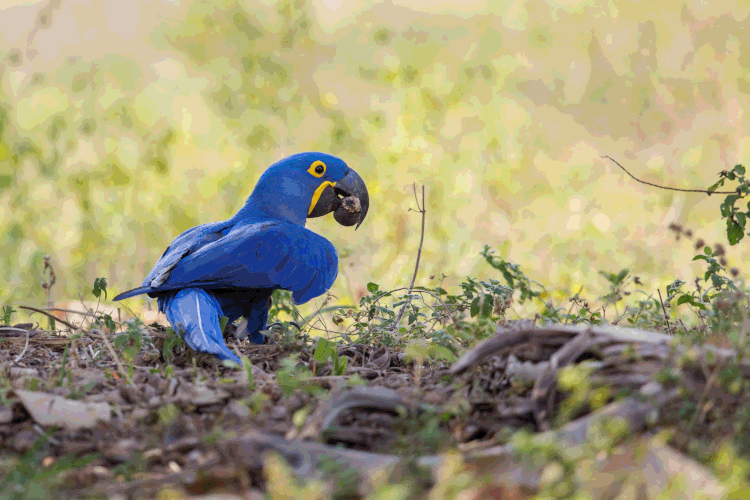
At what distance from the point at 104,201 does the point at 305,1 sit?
10.1 ft

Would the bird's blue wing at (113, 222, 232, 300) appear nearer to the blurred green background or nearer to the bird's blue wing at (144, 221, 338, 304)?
the bird's blue wing at (144, 221, 338, 304)

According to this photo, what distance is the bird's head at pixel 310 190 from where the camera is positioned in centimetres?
374

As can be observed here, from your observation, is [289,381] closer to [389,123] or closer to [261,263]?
[261,263]

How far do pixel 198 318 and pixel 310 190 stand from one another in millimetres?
1345

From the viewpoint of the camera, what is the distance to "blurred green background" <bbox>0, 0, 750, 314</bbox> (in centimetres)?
708

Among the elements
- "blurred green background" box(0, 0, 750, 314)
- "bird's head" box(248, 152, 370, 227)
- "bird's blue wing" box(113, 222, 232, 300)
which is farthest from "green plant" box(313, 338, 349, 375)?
"blurred green background" box(0, 0, 750, 314)

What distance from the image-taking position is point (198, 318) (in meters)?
2.71

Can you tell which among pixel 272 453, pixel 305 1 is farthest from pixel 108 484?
pixel 305 1

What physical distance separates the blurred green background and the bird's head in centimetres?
230

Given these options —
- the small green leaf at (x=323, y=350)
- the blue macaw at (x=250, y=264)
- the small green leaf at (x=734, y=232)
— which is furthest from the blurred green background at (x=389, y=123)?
the small green leaf at (x=323, y=350)

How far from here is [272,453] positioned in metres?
1.50

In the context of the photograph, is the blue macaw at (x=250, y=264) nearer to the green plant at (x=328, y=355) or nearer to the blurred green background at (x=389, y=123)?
the green plant at (x=328, y=355)

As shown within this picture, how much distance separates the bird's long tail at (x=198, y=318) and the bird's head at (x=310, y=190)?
843mm

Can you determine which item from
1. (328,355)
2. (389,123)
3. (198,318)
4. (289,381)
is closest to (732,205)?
(328,355)
